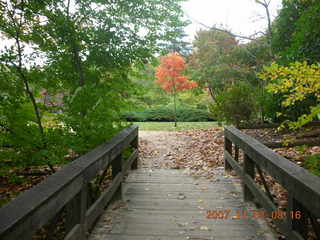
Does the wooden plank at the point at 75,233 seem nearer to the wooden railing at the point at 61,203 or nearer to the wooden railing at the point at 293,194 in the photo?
the wooden railing at the point at 61,203

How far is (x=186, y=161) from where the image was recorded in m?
6.98

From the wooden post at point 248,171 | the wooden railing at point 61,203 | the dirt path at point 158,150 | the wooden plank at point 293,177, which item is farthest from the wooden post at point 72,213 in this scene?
the dirt path at point 158,150

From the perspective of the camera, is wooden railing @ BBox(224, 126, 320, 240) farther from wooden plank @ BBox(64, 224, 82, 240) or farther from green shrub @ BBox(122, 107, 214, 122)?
green shrub @ BBox(122, 107, 214, 122)

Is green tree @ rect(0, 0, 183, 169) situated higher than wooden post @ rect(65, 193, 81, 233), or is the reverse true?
green tree @ rect(0, 0, 183, 169)

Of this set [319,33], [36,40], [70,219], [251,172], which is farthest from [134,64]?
[319,33]

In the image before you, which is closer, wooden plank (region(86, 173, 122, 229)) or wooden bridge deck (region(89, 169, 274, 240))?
wooden plank (region(86, 173, 122, 229))

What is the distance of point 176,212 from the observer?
366 centimetres

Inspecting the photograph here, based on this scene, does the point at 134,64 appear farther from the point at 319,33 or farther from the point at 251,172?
the point at 319,33

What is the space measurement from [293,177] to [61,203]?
1.70 metres

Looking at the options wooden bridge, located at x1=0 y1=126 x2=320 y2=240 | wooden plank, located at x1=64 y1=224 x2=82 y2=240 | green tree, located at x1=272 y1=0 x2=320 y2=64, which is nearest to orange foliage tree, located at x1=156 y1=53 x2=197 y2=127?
green tree, located at x1=272 y1=0 x2=320 y2=64

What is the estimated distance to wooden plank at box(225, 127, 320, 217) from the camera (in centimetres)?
183

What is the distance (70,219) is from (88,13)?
8.87 feet

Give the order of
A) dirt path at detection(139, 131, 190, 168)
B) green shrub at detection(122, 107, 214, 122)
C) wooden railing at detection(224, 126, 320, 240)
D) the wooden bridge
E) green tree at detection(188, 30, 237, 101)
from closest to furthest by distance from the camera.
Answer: the wooden bridge, wooden railing at detection(224, 126, 320, 240), dirt path at detection(139, 131, 190, 168), green tree at detection(188, 30, 237, 101), green shrub at detection(122, 107, 214, 122)

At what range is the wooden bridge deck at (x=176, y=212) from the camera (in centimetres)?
302
